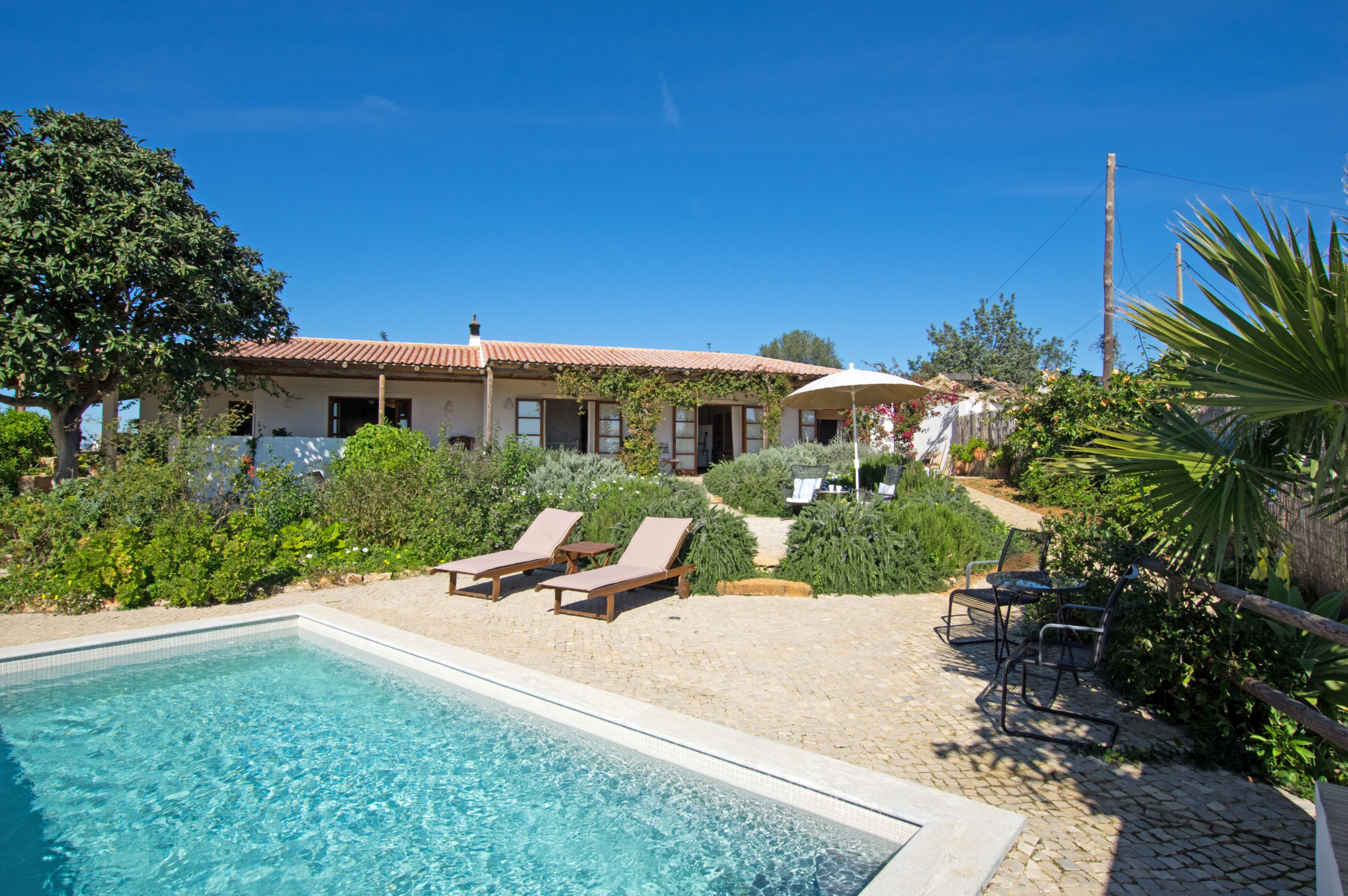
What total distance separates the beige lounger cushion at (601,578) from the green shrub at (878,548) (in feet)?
5.16

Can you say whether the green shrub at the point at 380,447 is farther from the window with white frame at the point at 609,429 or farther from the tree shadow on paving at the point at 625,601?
the window with white frame at the point at 609,429

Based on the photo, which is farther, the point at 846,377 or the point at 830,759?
the point at 846,377

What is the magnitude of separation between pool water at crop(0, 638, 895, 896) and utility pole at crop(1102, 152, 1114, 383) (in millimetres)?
12522

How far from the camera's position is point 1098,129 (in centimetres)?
1332

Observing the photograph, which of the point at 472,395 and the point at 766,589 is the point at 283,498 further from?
the point at 472,395

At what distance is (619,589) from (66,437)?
937 centimetres

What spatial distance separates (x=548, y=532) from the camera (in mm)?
7641

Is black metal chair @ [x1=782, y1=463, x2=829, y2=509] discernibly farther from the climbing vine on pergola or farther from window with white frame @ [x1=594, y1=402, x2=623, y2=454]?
window with white frame @ [x1=594, y1=402, x2=623, y2=454]

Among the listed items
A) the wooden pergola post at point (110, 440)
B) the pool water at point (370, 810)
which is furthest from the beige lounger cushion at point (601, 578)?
the wooden pergola post at point (110, 440)

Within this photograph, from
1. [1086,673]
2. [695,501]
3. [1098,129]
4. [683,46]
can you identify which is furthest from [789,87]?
[1086,673]

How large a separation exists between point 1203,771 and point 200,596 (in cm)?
777

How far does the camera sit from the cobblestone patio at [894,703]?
8.19 feet

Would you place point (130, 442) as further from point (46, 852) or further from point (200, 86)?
point (46, 852)

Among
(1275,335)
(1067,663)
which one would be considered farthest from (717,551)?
(1275,335)
